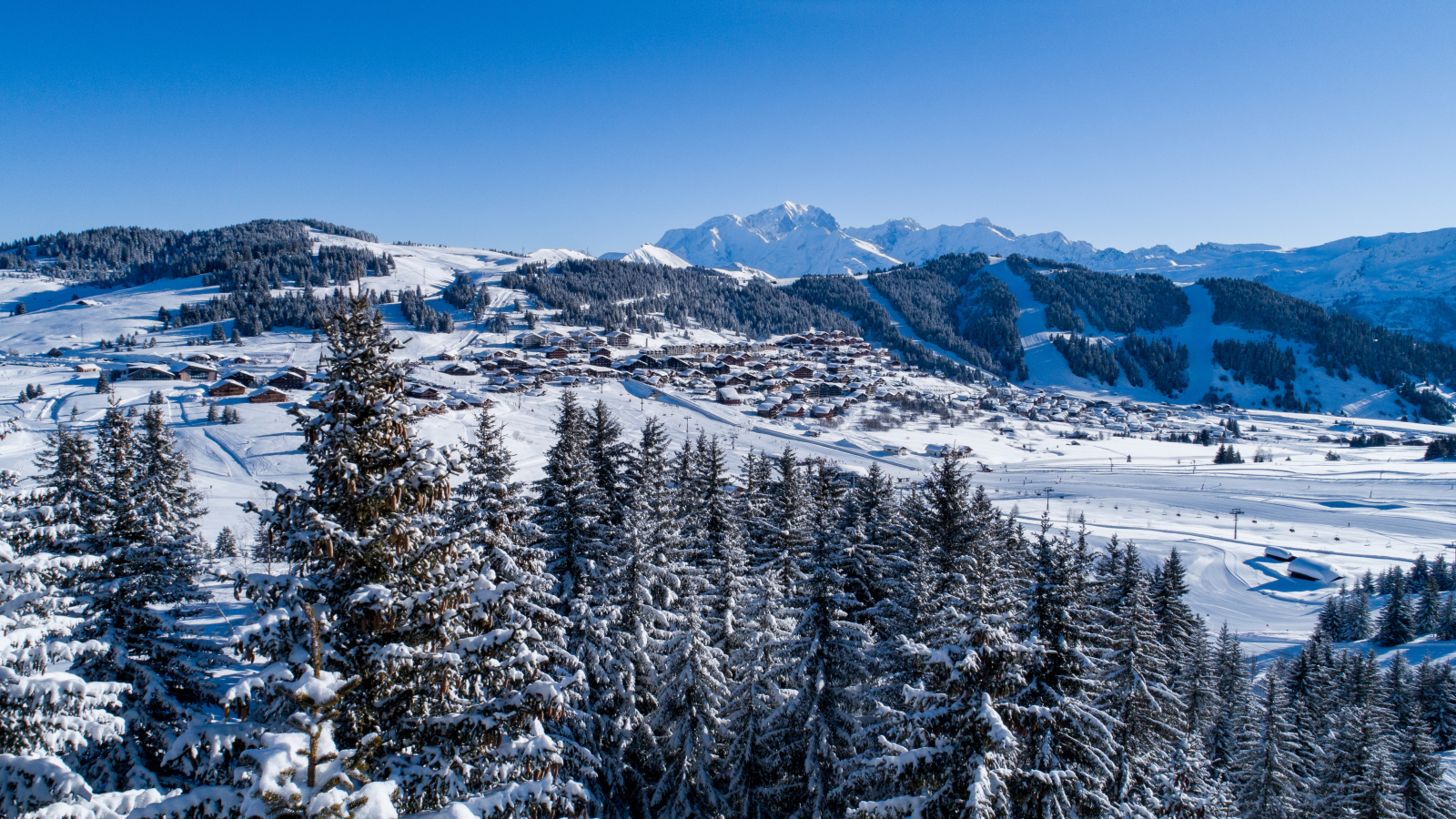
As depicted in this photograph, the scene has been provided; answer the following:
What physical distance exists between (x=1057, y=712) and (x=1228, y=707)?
24.8 meters

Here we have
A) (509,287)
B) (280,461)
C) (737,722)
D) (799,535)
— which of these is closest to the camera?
(737,722)

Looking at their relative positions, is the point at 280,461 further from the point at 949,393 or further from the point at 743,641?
the point at 949,393

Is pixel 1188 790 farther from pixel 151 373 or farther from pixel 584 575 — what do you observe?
pixel 151 373

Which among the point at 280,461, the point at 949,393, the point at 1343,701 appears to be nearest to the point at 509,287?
the point at 949,393

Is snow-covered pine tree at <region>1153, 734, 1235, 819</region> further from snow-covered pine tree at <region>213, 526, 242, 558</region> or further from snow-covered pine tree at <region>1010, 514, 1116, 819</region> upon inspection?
snow-covered pine tree at <region>213, 526, 242, 558</region>

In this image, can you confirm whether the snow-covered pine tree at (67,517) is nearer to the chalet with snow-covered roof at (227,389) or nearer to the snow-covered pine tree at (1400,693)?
the snow-covered pine tree at (1400,693)

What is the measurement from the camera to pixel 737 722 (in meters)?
15.3

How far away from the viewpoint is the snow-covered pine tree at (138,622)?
29.6ft

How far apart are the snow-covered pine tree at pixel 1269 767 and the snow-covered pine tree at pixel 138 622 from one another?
28.6 m

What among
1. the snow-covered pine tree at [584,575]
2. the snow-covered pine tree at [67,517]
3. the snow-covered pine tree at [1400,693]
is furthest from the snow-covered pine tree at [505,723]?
the snow-covered pine tree at [1400,693]

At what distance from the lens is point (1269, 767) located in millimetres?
20141

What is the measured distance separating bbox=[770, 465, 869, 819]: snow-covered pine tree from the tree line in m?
0.07

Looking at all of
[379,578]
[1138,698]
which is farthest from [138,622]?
[1138,698]

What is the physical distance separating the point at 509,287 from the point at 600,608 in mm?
187670
